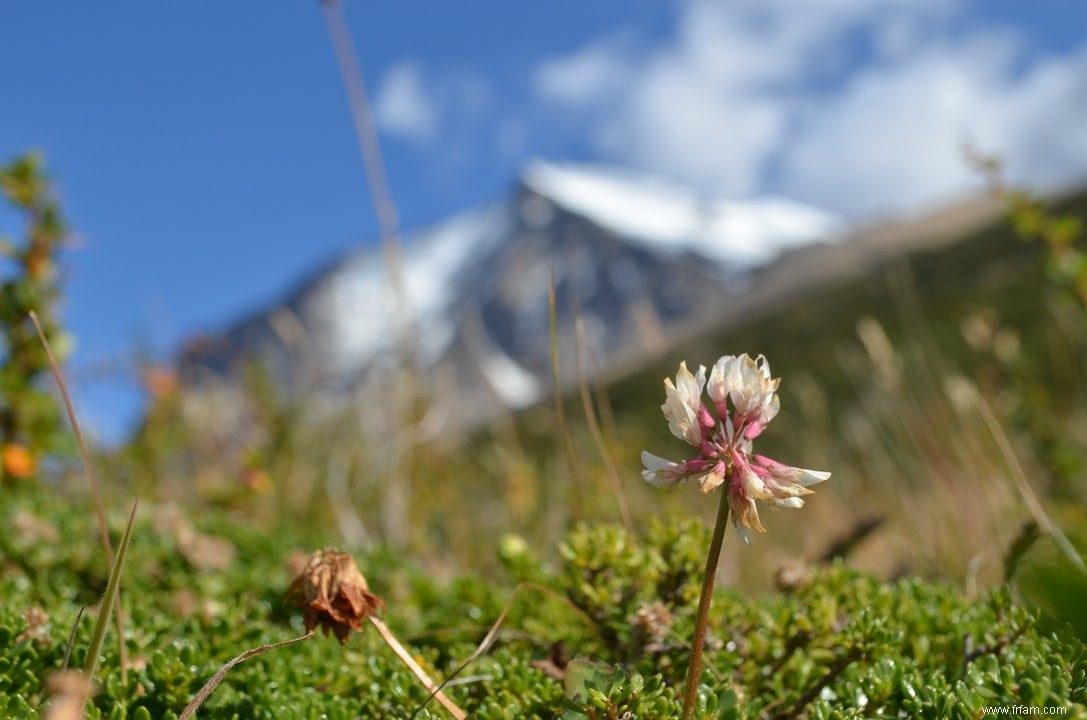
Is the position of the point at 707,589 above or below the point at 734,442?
below

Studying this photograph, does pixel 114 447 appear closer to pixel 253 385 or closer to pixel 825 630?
pixel 253 385

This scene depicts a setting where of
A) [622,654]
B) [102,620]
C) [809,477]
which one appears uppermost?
[102,620]

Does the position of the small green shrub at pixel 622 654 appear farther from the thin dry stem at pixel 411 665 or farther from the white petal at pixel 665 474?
the white petal at pixel 665 474

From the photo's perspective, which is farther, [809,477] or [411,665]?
[411,665]

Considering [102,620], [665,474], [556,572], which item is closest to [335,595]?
[102,620]

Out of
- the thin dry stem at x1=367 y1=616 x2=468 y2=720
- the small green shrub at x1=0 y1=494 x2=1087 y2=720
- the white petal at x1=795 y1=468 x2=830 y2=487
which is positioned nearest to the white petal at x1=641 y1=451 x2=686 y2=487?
the white petal at x1=795 y1=468 x2=830 y2=487

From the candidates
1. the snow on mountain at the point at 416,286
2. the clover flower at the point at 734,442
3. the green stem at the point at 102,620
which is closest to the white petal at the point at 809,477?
the clover flower at the point at 734,442

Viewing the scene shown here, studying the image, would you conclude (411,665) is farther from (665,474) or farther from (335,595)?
(665,474)
